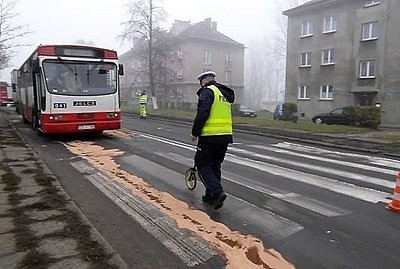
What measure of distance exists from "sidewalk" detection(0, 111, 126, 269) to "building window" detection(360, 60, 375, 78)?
29.5 m

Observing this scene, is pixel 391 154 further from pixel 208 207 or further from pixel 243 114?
pixel 243 114

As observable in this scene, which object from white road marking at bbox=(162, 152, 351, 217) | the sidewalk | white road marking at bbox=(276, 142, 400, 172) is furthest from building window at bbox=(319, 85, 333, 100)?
the sidewalk

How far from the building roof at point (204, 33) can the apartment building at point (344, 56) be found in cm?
2696

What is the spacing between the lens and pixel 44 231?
4.51 metres

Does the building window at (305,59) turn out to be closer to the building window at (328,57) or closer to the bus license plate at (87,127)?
the building window at (328,57)

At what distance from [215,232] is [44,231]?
6.35 feet

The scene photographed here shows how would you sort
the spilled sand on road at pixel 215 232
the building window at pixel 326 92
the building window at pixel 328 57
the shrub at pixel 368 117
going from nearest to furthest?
the spilled sand on road at pixel 215 232 < the shrub at pixel 368 117 < the building window at pixel 326 92 < the building window at pixel 328 57

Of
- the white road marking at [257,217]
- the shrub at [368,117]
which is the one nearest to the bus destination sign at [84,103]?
the white road marking at [257,217]

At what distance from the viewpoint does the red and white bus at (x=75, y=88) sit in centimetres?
1267

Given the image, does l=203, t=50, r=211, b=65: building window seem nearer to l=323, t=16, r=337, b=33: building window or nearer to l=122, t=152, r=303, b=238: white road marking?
l=323, t=16, r=337, b=33: building window

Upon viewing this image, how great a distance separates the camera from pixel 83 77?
43.3 feet

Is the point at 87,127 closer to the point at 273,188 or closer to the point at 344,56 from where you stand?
the point at 273,188

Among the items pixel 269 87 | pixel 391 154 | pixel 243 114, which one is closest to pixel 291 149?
pixel 391 154

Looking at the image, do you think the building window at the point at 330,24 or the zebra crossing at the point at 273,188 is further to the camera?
the building window at the point at 330,24
